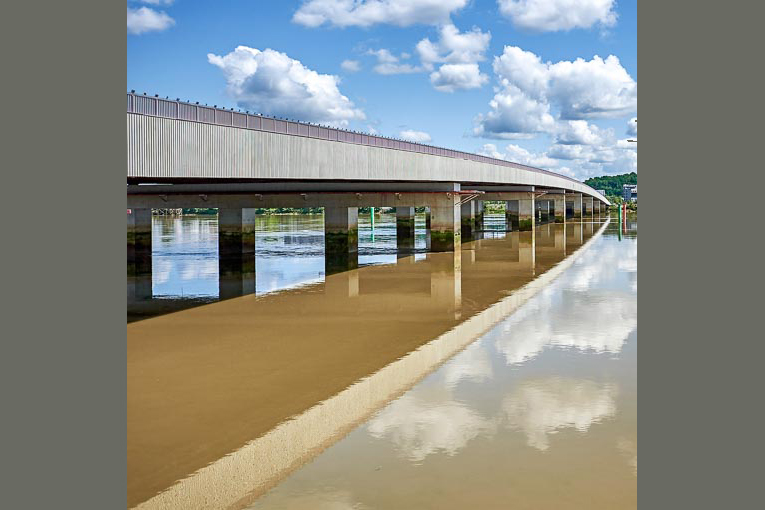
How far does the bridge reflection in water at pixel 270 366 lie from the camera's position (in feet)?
28.7

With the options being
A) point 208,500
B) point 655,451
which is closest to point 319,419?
point 208,500

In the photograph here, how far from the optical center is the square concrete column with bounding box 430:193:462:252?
42.9m

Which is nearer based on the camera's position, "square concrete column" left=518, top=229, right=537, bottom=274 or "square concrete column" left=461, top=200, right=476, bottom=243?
"square concrete column" left=518, top=229, right=537, bottom=274

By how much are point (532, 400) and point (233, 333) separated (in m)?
→ 9.04

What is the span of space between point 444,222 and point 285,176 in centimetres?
2133

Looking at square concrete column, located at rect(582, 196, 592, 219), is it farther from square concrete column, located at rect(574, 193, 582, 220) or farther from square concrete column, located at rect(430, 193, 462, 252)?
square concrete column, located at rect(430, 193, 462, 252)

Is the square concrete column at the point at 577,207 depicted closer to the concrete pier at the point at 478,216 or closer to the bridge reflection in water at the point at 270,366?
the concrete pier at the point at 478,216

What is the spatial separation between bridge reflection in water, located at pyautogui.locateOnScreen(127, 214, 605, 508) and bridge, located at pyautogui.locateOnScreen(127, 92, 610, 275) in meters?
3.89

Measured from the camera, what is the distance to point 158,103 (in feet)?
55.0

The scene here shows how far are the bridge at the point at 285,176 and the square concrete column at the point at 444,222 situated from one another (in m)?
0.06

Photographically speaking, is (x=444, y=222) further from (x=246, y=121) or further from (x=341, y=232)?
(x=246, y=121)

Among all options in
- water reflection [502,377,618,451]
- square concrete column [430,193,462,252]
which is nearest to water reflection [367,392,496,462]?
water reflection [502,377,618,451]

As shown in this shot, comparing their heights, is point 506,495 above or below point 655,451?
below

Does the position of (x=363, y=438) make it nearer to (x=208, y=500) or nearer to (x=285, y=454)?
(x=285, y=454)
